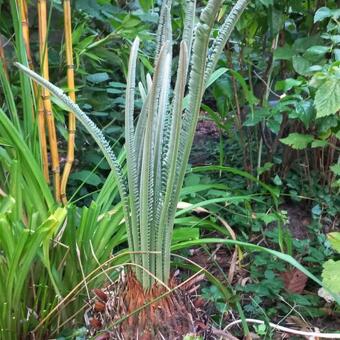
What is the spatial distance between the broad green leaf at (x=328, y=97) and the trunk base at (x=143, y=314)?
509 mm

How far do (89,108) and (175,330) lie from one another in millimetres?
1025

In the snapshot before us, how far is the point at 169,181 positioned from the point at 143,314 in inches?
9.4

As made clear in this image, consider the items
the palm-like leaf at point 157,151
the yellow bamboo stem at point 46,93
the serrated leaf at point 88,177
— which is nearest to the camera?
the palm-like leaf at point 157,151

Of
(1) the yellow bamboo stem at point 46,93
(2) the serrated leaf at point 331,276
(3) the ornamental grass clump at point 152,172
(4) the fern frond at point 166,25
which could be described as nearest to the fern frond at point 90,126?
(3) the ornamental grass clump at point 152,172

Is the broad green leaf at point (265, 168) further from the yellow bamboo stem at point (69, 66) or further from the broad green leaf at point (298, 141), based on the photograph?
the yellow bamboo stem at point (69, 66)

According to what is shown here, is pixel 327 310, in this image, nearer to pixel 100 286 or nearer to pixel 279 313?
pixel 279 313

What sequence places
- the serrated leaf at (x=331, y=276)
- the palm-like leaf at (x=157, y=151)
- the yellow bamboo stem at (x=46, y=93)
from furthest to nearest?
the yellow bamboo stem at (x=46, y=93) → the serrated leaf at (x=331, y=276) → the palm-like leaf at (x=157, y=151)

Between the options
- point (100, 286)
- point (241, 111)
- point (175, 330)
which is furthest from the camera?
point (241, 111)

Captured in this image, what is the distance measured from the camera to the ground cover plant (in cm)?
90

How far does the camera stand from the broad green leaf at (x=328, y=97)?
116cm

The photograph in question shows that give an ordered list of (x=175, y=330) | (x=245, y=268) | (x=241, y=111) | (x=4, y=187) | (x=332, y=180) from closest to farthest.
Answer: (x=175, y=330), (x=4, y=187), (x=245, y=268), (x=332, y=180), (x=241, y=111)

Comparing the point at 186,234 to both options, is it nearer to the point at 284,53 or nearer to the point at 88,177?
the point at 88,177

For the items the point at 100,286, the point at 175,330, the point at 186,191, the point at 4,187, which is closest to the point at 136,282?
the point at 175,330

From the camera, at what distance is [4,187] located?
130 cm
